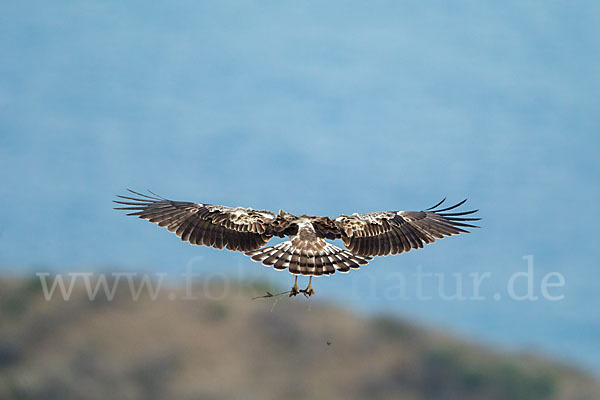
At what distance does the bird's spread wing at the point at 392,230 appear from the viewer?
15.9 meters

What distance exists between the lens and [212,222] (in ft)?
53.2

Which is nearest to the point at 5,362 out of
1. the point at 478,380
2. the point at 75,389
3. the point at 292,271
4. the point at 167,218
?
the point at 75,389

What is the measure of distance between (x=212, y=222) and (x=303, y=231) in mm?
1758

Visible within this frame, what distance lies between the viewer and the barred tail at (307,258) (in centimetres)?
1422

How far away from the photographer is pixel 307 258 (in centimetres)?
1445

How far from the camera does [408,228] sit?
1652 cm

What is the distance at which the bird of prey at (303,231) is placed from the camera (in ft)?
47.5

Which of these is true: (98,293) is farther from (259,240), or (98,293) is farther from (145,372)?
(259,240)

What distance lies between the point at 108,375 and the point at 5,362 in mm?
3983

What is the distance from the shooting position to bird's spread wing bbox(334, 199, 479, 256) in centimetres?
1588

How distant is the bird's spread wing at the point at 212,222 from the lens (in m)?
15.7

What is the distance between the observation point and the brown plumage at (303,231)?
47.6 ft

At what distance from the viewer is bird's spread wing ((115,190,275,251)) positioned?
1572cm

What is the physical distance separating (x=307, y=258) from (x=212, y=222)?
2.29 metres
